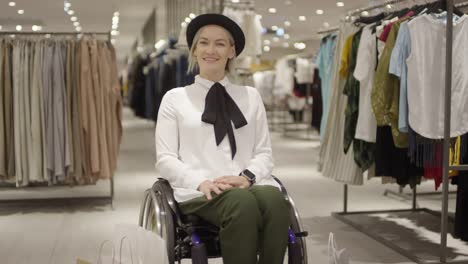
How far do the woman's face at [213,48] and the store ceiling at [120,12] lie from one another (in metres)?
10.0

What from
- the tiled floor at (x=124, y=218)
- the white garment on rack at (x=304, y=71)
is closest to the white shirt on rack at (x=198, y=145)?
the tiled floor at (x=124, y=218)

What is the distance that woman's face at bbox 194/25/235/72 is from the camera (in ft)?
8.85

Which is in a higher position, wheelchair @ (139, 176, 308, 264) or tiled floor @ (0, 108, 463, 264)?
wheelchair @ (139, 176, 308, 264)

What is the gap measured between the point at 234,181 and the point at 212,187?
10 cm

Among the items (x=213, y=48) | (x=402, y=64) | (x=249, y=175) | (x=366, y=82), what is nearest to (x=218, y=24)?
(x=213, y=48)

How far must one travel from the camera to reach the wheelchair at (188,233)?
234 cm

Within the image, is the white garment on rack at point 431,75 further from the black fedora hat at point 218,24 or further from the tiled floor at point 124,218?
the black fedora hat at point 218,24

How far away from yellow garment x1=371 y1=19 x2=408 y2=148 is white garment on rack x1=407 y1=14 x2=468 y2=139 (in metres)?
0.15

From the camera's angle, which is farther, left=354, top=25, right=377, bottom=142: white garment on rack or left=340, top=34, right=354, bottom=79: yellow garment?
left=340, top=34, right=354, bottom=79: yellow garment

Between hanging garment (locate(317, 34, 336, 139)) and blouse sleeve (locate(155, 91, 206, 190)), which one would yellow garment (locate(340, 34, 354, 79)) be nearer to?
hanging garment (locate(317, 34, 336, 139))

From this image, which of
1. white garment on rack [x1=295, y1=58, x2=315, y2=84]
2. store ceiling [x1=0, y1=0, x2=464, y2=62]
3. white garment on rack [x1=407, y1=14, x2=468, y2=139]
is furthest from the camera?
store ceiling [x1=0, y1=0, x2=464, y2=62]

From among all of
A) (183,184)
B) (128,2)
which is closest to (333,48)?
(183,184)

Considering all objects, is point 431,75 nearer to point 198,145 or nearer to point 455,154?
point 455,154

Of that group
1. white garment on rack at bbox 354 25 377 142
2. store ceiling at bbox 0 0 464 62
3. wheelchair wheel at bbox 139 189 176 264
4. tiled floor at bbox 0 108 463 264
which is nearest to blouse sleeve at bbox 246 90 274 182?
wheelchair wheel at bbox 139 189 176 264
